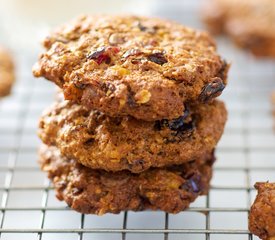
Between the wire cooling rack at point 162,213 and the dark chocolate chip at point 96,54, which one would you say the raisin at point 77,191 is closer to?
the wire cooling rack at point 162,213

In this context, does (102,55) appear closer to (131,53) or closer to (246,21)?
(131,53)

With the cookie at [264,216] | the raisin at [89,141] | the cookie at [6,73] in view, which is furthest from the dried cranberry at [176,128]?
the cookie at [6,73]

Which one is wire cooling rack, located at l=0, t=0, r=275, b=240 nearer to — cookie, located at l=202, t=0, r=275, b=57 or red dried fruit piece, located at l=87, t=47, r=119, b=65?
cookie, located at l=202, t=0, r=275, b=57

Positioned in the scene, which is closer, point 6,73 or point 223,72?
point 223,72

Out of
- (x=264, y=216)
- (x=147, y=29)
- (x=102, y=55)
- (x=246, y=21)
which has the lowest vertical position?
(x=264, y=216)

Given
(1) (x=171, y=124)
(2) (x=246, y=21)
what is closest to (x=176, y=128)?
(1) (x=171, y=124)

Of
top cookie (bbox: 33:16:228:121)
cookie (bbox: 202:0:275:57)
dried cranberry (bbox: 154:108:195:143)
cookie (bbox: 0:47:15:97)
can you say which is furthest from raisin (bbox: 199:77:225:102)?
cookie (bbox: 202:0:275:57)
